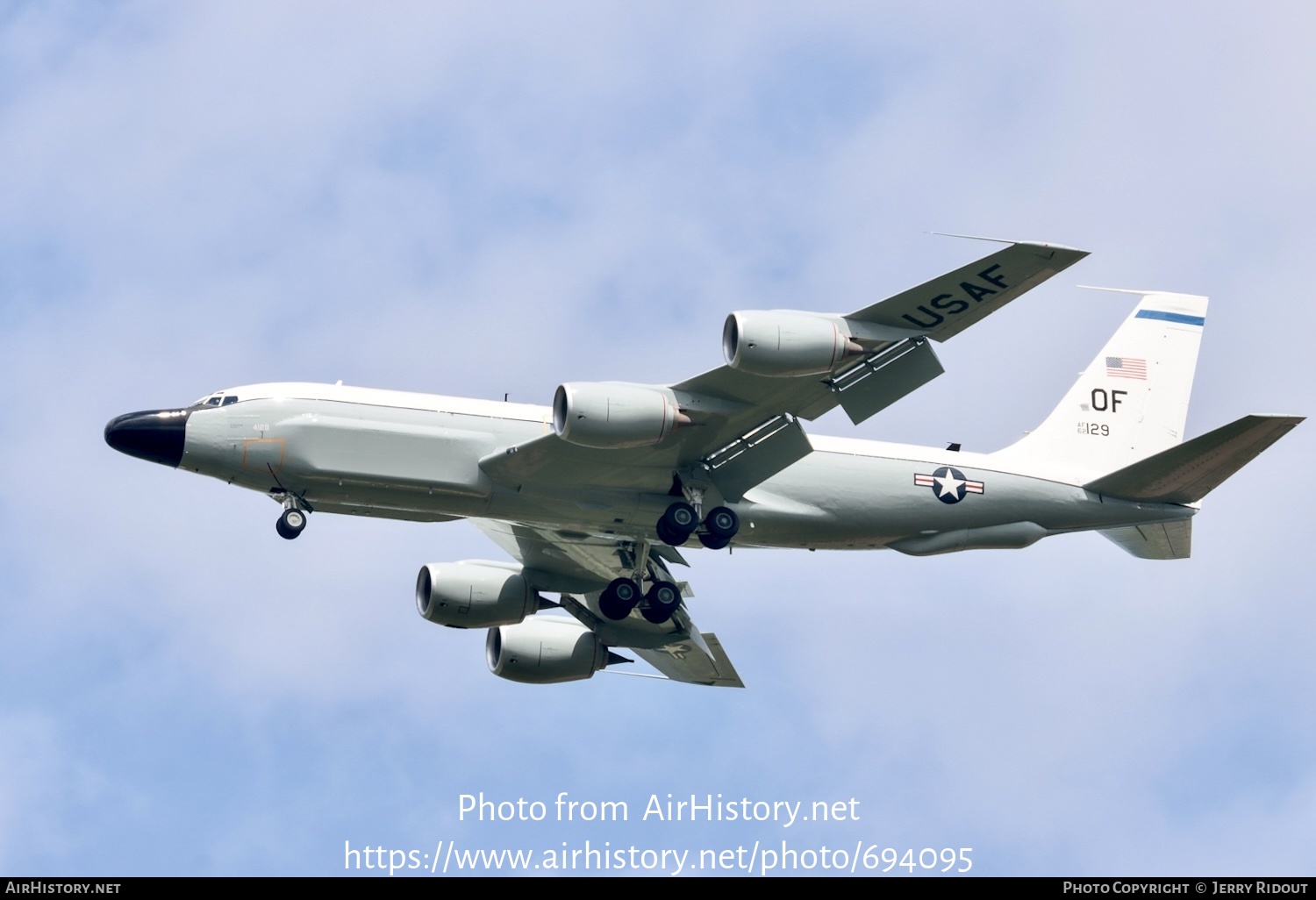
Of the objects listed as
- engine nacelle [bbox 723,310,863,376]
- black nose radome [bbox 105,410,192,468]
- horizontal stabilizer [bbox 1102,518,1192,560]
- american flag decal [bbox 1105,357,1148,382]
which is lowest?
horizontal stabilizer [bbox 1102,518,1192,560]

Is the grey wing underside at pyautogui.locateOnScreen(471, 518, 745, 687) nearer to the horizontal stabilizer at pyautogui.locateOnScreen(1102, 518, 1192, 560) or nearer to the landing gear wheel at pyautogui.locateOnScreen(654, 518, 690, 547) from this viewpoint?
the landing gear wheel at pyautogui.locateOnScreen(654, 518, 690, 547)

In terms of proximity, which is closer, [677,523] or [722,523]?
[677,523]

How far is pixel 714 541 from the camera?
133 feet

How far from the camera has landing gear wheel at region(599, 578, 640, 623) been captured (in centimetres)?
4219

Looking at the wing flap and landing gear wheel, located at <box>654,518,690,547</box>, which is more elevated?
landing gear wheel, located at <box>654,518,690,547</box>

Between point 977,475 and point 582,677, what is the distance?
40.2 ft

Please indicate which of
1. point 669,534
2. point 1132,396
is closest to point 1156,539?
point 1132,396

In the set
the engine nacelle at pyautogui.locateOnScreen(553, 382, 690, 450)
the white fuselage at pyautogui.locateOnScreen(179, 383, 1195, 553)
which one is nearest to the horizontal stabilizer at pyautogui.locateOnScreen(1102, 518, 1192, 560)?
the white fuselage at pyautogui.locateOnScreen(179, 383, 1195, 553)

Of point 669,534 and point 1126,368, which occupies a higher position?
point 1126,368

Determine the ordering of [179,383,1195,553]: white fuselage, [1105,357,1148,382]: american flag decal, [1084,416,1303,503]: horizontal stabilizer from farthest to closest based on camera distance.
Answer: [1105,357,1148,382]: american flag decal, [179,383,1195,553]: white fuselage, [1084,416,1303,503]: horizontal stabilizer

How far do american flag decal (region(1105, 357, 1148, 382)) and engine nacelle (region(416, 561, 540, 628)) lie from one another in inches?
640

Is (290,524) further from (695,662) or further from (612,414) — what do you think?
(695,662)

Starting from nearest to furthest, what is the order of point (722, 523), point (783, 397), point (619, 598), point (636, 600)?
1. point (783, 397)
2. point (722, 523)
3. point (619, 598)
4. point (636, 600)

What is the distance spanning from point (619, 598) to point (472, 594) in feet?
14.5
